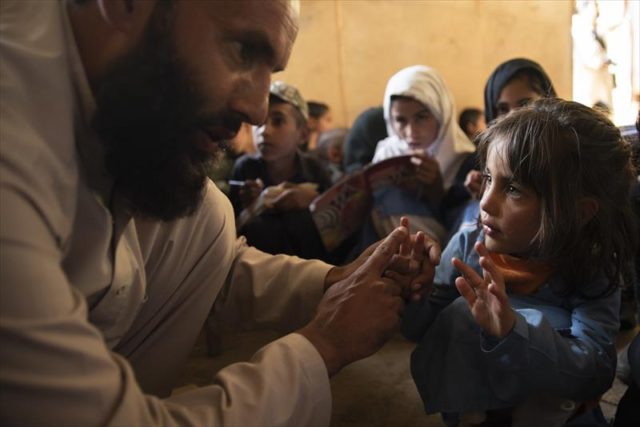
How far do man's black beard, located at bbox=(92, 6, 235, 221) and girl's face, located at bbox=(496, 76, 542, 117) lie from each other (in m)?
1.73

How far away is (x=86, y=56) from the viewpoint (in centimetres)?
76

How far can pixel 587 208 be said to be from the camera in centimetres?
119

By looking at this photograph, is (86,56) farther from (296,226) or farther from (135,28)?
(296,226)

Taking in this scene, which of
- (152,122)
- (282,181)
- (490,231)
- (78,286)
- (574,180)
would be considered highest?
(152,122)

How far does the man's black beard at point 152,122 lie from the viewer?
0.75 meters

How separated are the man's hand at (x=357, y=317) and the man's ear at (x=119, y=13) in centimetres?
59

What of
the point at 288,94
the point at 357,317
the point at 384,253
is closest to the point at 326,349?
the point at 357,317

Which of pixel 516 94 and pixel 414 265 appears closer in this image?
pixel 414 265

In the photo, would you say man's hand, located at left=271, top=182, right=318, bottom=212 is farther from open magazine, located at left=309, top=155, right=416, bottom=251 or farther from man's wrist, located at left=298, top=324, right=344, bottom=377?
man's wrist, located at left=298, top=324, right=344, bottom=377

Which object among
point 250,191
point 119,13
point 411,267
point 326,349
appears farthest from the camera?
point 250,191

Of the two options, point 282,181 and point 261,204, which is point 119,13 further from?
point 282,181

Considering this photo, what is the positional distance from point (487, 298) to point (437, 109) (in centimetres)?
163

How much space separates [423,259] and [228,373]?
55cm

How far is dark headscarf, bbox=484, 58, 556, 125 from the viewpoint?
198cm
